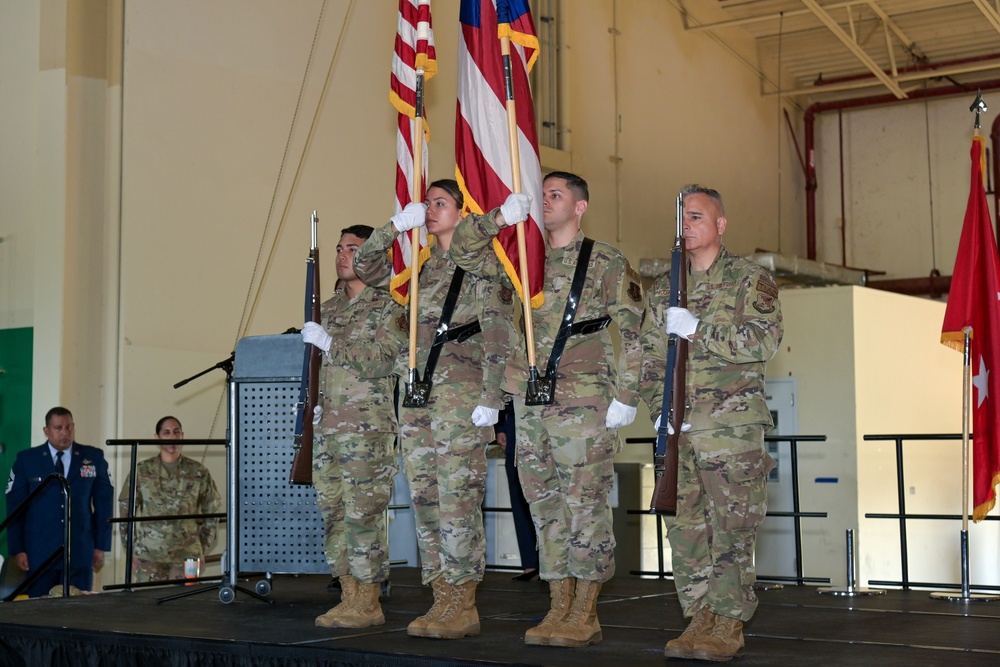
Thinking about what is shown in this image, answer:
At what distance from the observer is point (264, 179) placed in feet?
27.6

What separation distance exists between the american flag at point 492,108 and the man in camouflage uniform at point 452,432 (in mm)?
351

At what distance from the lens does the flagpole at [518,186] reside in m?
3.96

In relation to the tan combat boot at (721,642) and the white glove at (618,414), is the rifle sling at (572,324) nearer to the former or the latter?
the white glove at (618,414)

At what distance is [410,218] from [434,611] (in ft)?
4.63

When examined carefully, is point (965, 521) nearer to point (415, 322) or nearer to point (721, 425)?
point (721, 425)

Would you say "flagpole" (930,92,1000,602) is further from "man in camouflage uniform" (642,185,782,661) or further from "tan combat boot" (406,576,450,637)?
"tan combat boot" (406,576,450,637)

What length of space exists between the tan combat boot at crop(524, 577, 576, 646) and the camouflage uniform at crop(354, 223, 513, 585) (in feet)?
1.03

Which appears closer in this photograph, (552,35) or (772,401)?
(772,401)

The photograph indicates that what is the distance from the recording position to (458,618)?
162 inches

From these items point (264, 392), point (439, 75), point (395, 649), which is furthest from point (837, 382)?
point (395, 649)

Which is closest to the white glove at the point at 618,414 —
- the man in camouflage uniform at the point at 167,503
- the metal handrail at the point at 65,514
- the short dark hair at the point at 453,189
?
the short dark hair at the point at 453,189

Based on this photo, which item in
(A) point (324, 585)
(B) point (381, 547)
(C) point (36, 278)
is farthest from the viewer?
(C) point (36, 278)

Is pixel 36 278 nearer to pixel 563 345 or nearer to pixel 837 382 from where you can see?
pixel 563 345

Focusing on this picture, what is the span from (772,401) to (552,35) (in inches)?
167
